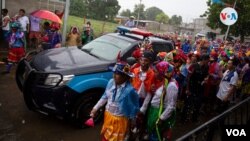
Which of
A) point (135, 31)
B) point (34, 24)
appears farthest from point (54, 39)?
point (34, 24)

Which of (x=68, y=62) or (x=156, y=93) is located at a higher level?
(x=68, y=62)

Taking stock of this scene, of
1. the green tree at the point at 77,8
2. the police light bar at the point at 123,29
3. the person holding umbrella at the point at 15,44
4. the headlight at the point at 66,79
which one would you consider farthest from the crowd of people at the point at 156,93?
the green tree at the point at 77,8

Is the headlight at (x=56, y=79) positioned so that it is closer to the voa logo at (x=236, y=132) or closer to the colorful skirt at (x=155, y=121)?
the colorful skirt at (x=155, y=121)

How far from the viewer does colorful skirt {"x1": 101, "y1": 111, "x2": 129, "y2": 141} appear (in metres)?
3.66

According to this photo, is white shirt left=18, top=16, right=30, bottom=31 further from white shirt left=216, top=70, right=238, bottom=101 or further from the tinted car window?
white shirt left=216, top=70, right=238, bottom=101

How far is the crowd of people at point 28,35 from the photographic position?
7.87 m

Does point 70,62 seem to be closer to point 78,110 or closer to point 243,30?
point 78,110

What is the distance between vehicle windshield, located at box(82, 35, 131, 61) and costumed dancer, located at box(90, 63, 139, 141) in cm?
224

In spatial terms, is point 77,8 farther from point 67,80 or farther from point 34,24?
point 67,80

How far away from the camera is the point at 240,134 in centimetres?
280

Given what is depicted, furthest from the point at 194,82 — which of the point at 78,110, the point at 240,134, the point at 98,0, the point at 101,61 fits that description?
the point at 98,0

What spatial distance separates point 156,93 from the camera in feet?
13.6

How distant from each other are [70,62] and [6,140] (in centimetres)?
179

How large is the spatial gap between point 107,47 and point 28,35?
6456 mm
